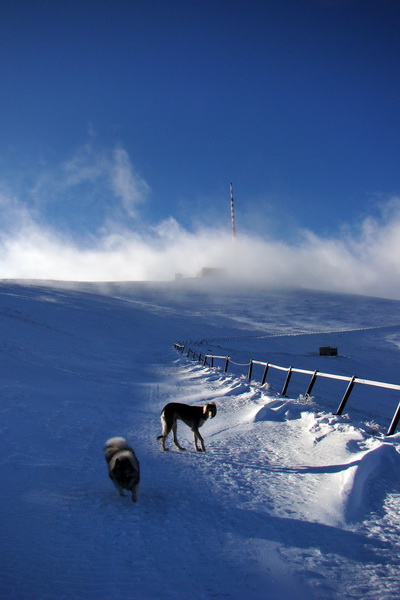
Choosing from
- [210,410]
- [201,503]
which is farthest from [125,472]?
[210,410]

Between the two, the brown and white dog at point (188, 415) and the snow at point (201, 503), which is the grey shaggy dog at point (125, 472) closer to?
the snow at point (201, 503)

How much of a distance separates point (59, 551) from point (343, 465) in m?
4.03

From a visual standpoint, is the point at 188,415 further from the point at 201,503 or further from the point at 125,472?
the point at 125,472

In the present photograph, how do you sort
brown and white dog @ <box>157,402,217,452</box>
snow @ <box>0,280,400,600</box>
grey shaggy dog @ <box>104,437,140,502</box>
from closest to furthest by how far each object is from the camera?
snow @ <box>0,280,400,600</box>
grey shaggy dog @ <box>104,437,140,502</box>
brown and white dog @ <box>157,402,217,452</box>

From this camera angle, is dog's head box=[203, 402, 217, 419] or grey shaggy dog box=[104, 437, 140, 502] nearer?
grey shaggy dog box=[104, 437, 140, 502]

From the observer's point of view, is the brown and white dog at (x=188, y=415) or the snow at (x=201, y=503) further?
the brown and white dog at (x=188, y=415)

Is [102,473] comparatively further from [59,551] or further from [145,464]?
[59,551]

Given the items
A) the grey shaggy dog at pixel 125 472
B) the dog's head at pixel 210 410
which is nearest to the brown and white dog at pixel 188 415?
the dog's head at pixel 210 410

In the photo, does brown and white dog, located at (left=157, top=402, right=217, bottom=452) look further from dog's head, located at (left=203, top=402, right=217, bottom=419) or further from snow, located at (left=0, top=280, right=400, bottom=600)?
snow, located at (left=0, top=280, right=400, bottom=600)

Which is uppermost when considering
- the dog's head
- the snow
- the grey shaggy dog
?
the dog's head

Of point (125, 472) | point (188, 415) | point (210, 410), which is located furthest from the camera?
point (188, 415)

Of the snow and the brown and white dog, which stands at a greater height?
the brown and white dog

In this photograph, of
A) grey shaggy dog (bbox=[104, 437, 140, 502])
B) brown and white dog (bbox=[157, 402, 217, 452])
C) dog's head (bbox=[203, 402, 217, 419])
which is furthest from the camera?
brown and white dog (bbox=[157, 402, 217, 452])

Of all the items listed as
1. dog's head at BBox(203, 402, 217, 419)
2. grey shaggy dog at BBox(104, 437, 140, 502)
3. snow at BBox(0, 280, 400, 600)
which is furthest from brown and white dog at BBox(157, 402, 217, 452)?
grey shaggy dog at BBox(104, 437, 140, 502)
